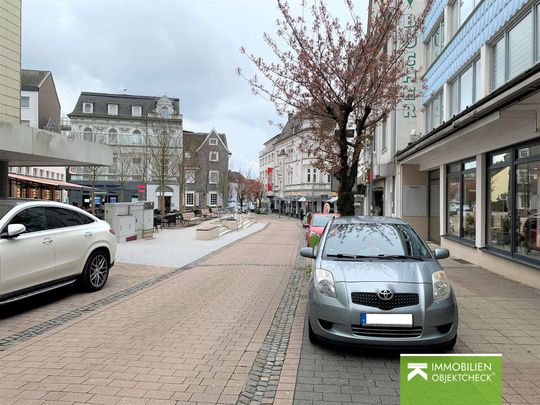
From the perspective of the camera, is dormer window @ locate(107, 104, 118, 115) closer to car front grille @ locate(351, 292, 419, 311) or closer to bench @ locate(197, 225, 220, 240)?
bench @ locate(197, 225, 220, 240)

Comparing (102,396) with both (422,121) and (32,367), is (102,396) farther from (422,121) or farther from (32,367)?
(422,121)

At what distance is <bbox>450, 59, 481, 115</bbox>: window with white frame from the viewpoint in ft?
41.6

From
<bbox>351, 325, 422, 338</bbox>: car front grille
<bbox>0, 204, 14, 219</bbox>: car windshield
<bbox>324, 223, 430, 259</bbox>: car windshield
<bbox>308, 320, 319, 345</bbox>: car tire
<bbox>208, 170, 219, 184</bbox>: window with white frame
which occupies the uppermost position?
<bbox>208, 170, 219, 184</bbox>: window with white frame

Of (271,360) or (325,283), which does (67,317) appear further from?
(325,283)

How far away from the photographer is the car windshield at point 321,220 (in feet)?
53.2

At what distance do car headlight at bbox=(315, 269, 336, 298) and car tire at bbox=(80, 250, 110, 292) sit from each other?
4586mm

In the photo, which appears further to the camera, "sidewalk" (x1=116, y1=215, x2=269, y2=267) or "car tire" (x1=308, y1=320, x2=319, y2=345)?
"sidewalk" (x1=116, y1=215, x2=269, y2=267)

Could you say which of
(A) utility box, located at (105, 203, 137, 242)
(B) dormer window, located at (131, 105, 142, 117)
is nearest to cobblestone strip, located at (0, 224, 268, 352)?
(A) utility box, located at (105, 203, 137, 242)

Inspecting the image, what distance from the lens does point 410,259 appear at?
17.0 feet

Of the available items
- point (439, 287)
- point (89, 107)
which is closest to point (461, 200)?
point (439, 287)

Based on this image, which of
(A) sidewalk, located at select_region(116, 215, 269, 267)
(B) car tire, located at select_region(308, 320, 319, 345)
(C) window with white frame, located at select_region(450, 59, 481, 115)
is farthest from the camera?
(C) window with white frame, located at select_region(450, 59, 481, 115)

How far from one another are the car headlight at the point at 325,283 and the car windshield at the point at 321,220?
437 inches

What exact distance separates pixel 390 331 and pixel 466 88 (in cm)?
1168

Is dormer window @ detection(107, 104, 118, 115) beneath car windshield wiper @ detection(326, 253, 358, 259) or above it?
above
